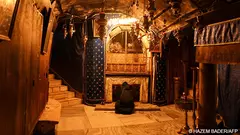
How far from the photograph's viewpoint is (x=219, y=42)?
4621 mm

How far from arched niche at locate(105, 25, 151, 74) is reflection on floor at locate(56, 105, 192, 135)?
2864 mm

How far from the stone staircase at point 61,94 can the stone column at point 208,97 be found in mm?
6643

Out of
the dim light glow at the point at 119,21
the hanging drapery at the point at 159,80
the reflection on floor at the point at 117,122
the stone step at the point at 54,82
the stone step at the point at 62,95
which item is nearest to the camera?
the reflection on floor at the point at 117,122

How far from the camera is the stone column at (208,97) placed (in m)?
5.55

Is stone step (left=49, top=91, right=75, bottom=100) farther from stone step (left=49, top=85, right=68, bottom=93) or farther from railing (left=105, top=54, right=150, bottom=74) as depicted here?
railing (left=105, top=54, right=150, bottom=74)

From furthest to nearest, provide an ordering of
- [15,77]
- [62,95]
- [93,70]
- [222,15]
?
[93,70]
[62,95]
[222,15]
[15,77]

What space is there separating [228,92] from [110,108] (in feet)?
16.9

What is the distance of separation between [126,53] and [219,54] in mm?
7063

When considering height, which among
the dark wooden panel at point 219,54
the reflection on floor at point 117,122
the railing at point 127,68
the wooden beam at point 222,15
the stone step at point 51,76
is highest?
the wooden beam at point 222,15

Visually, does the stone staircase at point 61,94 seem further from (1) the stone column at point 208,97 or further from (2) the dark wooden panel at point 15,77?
(2) the dark wooden panel at point 15,77

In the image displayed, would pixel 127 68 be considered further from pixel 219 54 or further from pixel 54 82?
pixel 219 54

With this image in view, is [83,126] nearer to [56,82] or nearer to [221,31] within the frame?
[56,82]

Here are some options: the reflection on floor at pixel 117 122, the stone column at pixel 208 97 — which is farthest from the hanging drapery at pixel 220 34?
the reflection on floor at pixel 117 122

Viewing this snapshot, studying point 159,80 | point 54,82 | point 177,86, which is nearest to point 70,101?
point 54,82
